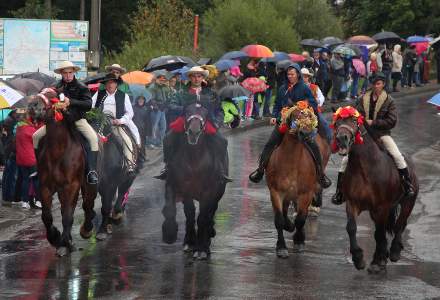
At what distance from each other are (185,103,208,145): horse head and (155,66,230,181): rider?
0.20 meters

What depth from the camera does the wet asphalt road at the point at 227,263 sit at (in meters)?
12.6

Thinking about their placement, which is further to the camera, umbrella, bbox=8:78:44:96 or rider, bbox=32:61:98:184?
umbrella, bbox=8:78:44:96

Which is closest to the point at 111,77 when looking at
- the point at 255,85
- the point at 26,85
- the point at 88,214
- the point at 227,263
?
the point at 88,214

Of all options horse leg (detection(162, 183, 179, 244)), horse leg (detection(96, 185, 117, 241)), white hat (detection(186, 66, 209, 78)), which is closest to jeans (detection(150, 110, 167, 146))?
horse leg (detection(96, 185, 117, 241))

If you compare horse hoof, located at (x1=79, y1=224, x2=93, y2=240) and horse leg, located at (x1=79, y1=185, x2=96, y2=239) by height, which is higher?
horse leg, located at (x1=79, y1=185, x2=96, y2=239)

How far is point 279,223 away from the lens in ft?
50.1

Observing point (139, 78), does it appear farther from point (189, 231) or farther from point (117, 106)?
point (189, 231)

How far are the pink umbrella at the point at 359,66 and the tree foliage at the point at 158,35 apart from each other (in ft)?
19.4

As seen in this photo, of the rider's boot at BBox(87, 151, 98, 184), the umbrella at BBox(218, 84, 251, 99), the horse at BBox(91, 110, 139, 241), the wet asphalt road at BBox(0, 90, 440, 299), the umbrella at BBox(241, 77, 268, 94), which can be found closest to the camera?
the wet asphalt road at BBox(0, 90, 440, 299)

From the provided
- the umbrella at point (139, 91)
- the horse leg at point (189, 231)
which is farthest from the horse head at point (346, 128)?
the umbrella at point (139, 91)

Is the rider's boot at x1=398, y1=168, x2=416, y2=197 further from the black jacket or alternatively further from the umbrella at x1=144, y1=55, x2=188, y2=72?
the umbrella at x1=144, y1=55, x2=188, y2=72

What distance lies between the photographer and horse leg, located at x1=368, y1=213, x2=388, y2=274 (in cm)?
1409

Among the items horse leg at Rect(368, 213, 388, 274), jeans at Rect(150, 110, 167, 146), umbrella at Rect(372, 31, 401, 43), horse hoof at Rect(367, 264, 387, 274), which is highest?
umbrella at Rect(372, 31, 401, 43)

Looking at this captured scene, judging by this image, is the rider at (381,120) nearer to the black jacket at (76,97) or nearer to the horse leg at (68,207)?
the horse leg at (68,207)
